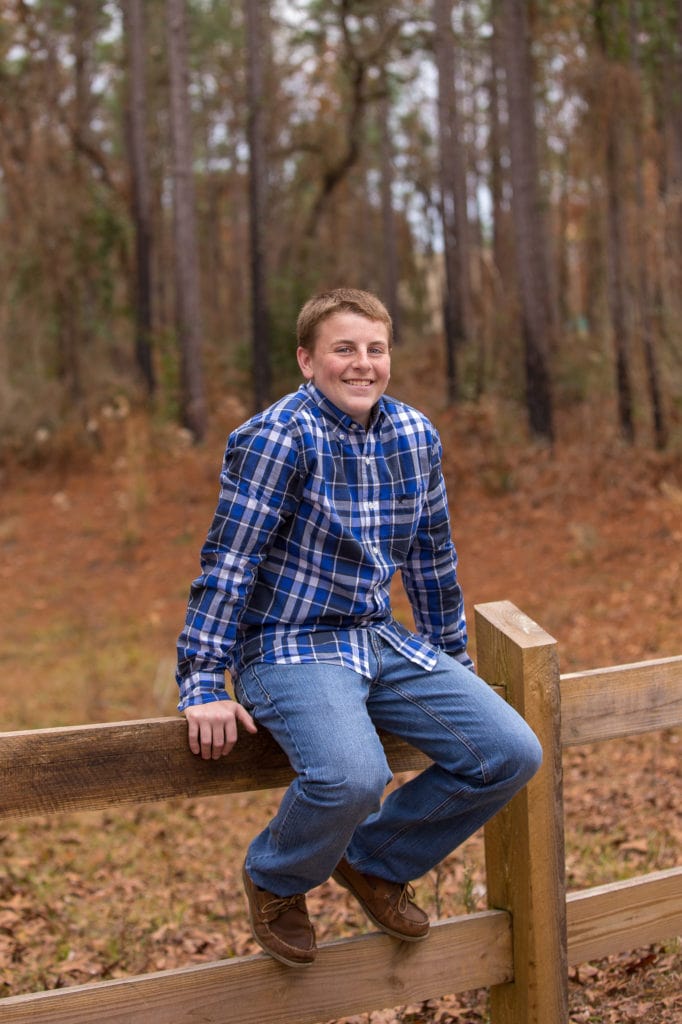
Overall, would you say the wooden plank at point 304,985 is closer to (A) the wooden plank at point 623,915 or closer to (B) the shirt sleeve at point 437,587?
(A) the wooden plank at point 623,915

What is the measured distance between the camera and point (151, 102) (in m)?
26.1

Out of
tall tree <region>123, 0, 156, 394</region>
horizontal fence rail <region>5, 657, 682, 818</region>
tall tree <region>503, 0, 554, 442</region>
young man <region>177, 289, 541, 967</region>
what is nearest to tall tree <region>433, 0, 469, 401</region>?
tall tree <region>503, 0, 554, 442</region>

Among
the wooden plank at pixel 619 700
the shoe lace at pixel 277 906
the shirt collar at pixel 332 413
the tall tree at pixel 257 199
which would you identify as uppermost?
the tall tree at pixel 257 199

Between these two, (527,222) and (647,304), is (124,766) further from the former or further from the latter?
(527,222)

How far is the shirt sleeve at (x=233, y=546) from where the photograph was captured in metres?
2.54

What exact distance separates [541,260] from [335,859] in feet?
42.9

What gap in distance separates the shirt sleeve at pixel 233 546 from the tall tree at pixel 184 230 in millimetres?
13952

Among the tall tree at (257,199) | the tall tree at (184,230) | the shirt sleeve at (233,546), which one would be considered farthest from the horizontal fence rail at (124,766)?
the tall tree at (257,199)

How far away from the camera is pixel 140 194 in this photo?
1922cm

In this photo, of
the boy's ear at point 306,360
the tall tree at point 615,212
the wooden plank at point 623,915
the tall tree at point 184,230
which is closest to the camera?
the boy's ear at point 306,360

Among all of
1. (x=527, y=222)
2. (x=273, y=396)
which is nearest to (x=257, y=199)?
(x=273, y=396)

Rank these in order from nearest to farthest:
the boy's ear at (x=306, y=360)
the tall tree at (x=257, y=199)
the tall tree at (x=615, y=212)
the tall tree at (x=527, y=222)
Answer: the boy's ear at (x=306, y=360), the tall tree at (x=527, y=222), the tall tree at (x=615, y=212), the tall tree at (x=257, y=199)

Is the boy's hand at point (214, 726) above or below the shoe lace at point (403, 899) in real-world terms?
above

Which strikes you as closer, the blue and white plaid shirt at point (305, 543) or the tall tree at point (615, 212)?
the blue and white plaid shirt at point (305, 543)
